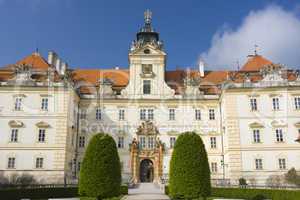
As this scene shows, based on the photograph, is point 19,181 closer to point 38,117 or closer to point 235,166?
point 38,117

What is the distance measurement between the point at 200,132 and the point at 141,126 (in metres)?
6.34

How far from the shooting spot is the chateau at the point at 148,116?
3394cm

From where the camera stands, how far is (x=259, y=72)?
37.4 meters

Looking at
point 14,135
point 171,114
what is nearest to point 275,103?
point 171,114

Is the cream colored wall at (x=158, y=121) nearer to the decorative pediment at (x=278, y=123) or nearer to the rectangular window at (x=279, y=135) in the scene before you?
the decorative pediment at (x=278, y=123)

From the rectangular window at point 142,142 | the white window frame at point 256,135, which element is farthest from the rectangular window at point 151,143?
the white window frame at point 256,135

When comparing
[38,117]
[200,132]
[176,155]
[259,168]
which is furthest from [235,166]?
[38,117]

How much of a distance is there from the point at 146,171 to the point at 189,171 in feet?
70.5

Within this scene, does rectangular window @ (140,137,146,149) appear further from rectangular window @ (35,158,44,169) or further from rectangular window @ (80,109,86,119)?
rectangular window @ (35,158,44,169)

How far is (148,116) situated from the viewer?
38469 millimetres

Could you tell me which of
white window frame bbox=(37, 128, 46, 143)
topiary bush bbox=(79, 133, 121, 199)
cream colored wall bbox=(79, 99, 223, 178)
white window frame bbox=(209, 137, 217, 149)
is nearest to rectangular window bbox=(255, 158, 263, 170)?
cream colored wall bbox=(79, 99, 223, 178)

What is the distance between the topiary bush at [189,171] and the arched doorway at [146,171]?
788 inches

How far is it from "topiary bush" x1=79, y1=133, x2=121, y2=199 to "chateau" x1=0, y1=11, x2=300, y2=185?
1606cm

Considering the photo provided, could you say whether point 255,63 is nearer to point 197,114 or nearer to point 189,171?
point 197,114
